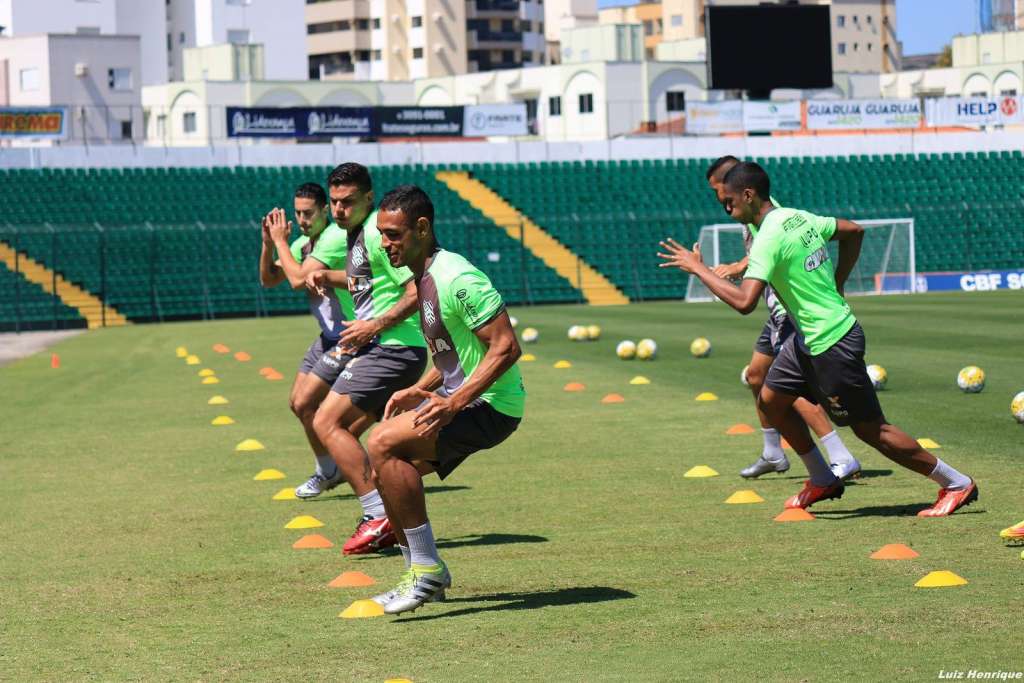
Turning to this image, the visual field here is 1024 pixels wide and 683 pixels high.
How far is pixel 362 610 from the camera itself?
22.9 feet

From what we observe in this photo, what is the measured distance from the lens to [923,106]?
5647cm

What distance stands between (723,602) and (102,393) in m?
14.5

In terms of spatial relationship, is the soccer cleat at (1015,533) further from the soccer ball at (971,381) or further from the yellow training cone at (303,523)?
the soccer ball at (971,381)

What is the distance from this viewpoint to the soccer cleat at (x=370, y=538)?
8508 mm

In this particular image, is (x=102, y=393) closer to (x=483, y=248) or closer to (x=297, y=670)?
(x=297, y=670)

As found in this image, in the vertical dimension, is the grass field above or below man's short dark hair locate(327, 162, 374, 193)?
below

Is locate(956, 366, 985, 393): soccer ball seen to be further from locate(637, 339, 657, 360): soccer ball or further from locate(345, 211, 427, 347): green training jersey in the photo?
locate(345, 211, 427, 347): green training jersey

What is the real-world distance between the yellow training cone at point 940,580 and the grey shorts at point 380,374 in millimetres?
3253

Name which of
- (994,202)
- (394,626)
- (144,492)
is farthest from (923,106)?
(394,626)

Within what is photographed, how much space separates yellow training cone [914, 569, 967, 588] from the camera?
690cm

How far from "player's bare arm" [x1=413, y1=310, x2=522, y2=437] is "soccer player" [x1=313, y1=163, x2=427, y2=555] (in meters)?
1.97

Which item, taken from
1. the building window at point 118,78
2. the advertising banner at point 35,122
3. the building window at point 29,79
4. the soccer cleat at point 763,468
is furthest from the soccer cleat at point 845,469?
the building window at point 29,79

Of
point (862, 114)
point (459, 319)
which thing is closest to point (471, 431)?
point (459, 319)

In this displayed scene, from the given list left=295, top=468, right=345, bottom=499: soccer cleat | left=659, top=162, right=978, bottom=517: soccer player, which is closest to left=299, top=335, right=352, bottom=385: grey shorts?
left=295, top=468, right=345, bottom=499: soccer cleat
